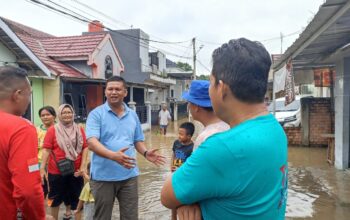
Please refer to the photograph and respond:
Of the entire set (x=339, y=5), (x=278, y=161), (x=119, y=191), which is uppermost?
(x=339, y=5)

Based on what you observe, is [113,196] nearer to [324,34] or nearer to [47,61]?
[324,34]

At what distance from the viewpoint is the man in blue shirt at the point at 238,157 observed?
47.3 inches

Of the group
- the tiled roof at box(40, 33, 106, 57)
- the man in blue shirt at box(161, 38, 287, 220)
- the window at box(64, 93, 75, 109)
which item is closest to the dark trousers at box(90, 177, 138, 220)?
the man in blue shirt at box(161, 38, 287, 220)

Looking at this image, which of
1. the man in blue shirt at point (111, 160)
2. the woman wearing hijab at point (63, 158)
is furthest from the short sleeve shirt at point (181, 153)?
the woman wearing hijab at point (63, 158)

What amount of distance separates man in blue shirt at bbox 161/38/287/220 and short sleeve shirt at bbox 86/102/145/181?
86.4 inches

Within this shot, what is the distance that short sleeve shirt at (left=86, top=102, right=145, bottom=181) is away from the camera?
3.43m

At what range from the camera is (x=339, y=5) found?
3812 mm

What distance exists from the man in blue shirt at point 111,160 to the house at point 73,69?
25.3 feet

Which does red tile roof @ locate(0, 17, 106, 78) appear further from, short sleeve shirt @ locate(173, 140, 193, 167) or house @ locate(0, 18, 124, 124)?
short sleeve shirt @ locate(173, 140, 193, 167)

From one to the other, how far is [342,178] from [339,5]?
4778 mm

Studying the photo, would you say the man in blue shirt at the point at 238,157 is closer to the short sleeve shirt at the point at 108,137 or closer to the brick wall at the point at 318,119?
the short sleeve shirt at the point at 108,137

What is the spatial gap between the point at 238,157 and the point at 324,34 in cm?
480

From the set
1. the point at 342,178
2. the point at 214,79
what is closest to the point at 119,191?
the point at 214,79

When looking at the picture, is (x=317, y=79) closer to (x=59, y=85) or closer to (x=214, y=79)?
(x=59, y=85)
